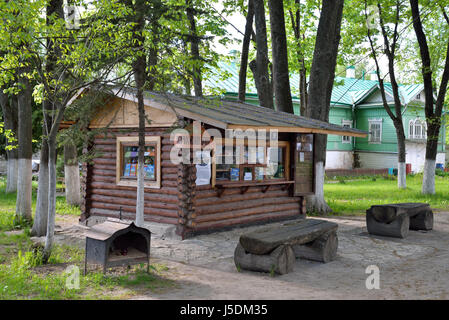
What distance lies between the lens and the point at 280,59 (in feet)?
52.5

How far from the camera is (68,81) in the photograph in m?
9.37

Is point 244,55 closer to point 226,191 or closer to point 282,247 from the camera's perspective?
point 226,191

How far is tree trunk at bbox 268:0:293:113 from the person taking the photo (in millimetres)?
15984

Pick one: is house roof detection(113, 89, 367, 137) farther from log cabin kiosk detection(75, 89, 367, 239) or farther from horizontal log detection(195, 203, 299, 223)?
horizontal log detection(195, 203, 299, 223)

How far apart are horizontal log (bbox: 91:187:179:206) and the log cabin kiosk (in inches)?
0.9

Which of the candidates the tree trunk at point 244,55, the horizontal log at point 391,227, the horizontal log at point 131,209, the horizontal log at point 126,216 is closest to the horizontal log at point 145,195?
the horizontal log at point 131,209

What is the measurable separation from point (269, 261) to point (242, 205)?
15.1 feet

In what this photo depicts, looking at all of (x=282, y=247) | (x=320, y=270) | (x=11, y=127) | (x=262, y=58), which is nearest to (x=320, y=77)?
(x=262, y=58)

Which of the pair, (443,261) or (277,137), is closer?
(443,261)

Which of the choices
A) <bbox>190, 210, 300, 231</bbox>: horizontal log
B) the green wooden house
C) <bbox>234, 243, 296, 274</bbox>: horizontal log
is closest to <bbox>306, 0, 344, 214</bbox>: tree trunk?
<bbox>190, 210, 300, 231</bbox>: horizontal log

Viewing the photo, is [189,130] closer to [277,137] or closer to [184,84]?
[184,84]

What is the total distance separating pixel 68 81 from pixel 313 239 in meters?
5.84

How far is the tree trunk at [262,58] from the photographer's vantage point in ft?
54.5
